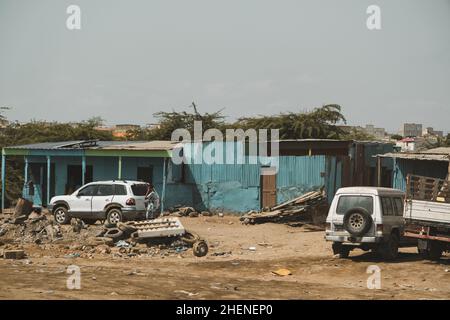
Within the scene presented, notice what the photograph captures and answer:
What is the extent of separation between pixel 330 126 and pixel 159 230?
31.4 metres

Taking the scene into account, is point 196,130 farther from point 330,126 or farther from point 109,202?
point 109,202

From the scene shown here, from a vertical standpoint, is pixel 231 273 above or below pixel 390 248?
below

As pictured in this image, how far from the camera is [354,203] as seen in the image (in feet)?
55.5

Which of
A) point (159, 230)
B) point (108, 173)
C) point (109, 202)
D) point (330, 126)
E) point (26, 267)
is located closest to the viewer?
point (26, 267)

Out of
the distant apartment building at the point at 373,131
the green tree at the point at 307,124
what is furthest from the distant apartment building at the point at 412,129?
the green tree at the point at 307,124

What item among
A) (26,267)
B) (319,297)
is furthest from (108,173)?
(319,297)

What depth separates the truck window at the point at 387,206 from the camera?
16.8 m

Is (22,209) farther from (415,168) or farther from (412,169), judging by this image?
(415,168)

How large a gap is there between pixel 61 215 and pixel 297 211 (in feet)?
28.3

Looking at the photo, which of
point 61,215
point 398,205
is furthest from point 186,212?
point 398,205

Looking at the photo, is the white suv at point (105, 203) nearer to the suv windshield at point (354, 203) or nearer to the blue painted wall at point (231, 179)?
the blue painted wall at point (231, 179)

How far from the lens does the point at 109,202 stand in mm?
23172

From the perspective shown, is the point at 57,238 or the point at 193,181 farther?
the point at 193,181

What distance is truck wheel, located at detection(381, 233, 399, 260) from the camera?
16.7 metres
